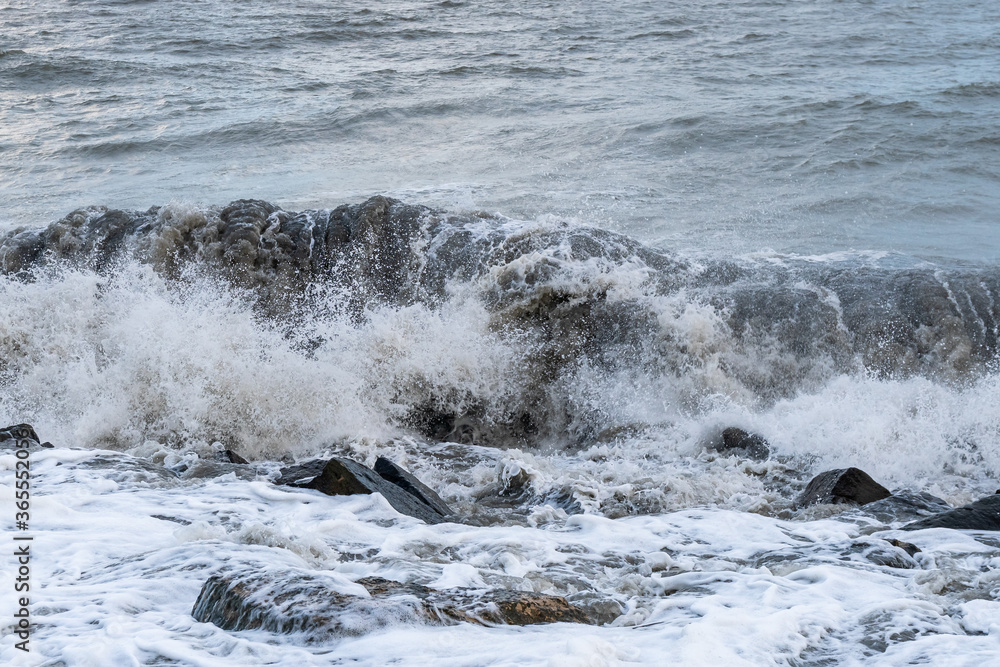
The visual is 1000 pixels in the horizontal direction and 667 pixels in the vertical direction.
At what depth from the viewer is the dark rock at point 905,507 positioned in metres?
4.84

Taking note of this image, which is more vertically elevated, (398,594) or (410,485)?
(398,594)

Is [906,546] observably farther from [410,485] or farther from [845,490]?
[410,485]

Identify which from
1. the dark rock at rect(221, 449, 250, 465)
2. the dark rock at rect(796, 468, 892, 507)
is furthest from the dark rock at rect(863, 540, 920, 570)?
the dark rock at rect(221, 449, 250, 465)

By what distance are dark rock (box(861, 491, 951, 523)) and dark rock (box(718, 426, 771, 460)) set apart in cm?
115

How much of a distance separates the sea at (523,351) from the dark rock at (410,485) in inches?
8.0

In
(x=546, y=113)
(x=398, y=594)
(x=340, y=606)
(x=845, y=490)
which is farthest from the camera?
(x=546, y=113)

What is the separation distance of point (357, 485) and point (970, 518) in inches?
124

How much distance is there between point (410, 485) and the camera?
16.9ft

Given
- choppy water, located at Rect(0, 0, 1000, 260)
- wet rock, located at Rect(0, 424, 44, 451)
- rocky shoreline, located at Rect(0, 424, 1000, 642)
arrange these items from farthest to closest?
choppy water, located at Rect(0, 0, 1000, 260) < wet rock, located at Rect(0, 424, 44, 451) < rocky shoreline, located at Rect(0, 424, 1000, 642)

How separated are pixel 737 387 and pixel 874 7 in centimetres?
1809

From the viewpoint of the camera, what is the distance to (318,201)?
444 inches

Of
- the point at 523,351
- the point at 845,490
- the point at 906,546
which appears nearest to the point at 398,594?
the point at 906,546

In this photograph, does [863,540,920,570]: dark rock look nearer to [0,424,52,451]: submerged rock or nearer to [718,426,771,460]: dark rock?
[718,426,771,460]: dark rock

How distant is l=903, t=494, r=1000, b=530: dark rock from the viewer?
4.53 metres
